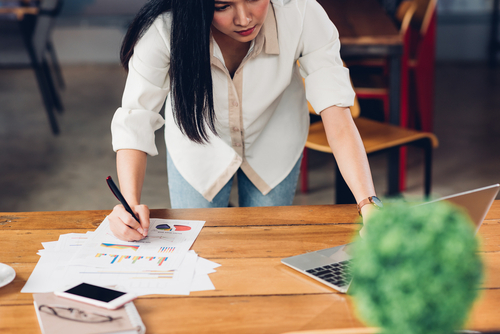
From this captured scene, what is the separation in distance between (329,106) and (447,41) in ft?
20.0

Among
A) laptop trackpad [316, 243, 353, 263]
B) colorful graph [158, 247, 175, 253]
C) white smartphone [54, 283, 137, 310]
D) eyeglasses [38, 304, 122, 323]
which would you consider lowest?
laptop trackpad [316, 243, 353, 263]

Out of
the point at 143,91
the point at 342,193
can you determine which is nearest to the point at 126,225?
the point at 143,91

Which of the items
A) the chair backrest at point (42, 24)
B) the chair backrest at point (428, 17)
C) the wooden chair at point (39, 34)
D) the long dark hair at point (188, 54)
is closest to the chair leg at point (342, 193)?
the long dark hair at point (188, 54)

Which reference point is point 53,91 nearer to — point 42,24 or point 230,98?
→ point 42,24

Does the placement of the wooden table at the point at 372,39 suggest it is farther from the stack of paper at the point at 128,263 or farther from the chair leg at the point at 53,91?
the chair leg at the point at 53,91

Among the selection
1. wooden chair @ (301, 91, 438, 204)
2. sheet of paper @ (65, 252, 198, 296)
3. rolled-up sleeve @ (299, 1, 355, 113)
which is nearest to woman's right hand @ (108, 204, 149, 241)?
sheet of paper @ (65, 252, 198, 296)

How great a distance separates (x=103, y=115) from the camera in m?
4.71

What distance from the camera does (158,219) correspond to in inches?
44.1

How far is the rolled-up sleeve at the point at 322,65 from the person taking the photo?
1.18 metres

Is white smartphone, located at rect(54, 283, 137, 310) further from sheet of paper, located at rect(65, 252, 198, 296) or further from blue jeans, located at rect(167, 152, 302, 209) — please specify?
Result: blue jeans, located at rect(167, 152, 302, 209)

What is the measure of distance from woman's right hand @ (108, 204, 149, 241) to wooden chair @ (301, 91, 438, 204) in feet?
3.87

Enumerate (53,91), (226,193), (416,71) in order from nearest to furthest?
(226,193) < (416,71) < (53,91)

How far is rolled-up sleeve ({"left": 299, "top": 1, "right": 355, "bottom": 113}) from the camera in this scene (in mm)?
1181

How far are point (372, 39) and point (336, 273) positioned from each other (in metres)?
1.89
